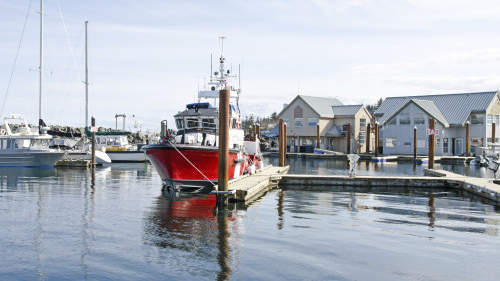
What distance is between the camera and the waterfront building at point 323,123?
68875 millimetres

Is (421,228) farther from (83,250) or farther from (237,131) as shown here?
(237,131)

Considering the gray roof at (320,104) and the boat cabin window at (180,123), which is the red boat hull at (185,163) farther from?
the gray roof at (320,104)

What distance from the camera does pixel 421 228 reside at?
15023 mm

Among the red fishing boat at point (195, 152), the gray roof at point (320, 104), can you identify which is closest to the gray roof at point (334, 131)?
the gray roof at point (320, 104)

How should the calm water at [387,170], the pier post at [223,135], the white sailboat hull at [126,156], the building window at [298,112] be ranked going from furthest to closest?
the building window at [298,112], the white sailboat hull at [126,156], the calm water at [387,170], the pier post at [223,135]

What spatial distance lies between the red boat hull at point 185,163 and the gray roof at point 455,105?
145 feet

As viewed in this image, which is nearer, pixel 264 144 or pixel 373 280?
pixel 373 280

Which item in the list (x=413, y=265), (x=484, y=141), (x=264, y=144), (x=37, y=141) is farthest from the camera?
(x=264, y=144)

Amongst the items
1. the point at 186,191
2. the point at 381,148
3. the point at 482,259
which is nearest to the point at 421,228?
the point at 482,259

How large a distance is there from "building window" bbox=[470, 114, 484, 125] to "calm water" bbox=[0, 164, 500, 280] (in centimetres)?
4154

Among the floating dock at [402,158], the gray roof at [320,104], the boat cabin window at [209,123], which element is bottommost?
the floating dock at [402,158]

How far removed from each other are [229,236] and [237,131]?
13.8 metres

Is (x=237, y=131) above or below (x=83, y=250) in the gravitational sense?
above

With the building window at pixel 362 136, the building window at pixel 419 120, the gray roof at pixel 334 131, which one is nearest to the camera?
the building window at pixel 419 120
